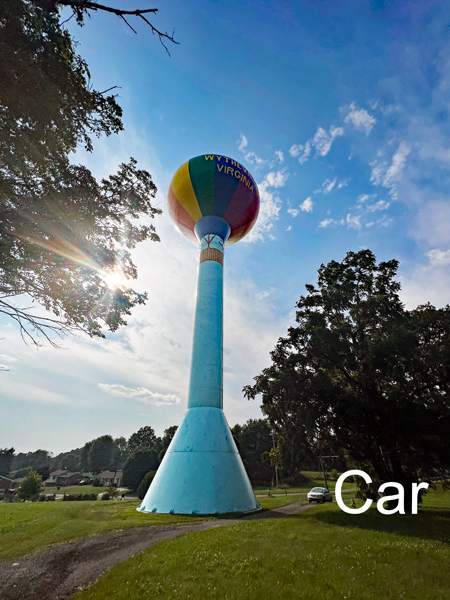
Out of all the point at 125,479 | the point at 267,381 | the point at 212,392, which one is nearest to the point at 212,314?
the point at 212,392

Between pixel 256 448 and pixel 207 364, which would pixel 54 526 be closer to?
pixel 207 364

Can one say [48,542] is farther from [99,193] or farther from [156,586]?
[99,193]

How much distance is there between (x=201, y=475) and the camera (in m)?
13.5

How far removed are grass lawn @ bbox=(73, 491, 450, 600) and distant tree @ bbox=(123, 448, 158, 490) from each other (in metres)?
51.2

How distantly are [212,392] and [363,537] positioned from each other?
9.26m

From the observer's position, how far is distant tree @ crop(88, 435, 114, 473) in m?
90.4

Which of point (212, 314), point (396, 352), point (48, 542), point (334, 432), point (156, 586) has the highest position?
point (212, 314)

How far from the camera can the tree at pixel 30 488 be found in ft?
124

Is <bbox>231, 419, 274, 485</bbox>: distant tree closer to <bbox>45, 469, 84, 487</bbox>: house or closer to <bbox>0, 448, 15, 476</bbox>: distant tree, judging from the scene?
<bbox>45, 469, 84, 487</bbox>: house

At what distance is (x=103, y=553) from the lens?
7738mm

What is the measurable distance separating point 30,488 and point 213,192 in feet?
146

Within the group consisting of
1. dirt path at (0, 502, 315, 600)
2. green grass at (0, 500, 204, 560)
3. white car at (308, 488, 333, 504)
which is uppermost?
dirt path at (0, 502, 315, 600)

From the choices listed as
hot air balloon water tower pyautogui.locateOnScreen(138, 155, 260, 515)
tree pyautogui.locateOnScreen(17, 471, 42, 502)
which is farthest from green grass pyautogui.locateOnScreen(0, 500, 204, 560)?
tree pyautogui.locateOnScreen(17, 471, 42, 502)

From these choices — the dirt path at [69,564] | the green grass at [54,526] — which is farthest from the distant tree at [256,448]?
the dirt path at [69,564]
